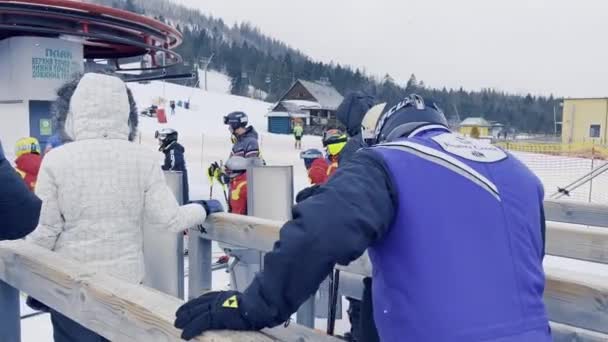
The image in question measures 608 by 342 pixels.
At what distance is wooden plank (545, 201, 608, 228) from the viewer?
15.6 feet

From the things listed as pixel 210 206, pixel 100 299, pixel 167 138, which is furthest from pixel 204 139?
pixel 100 299

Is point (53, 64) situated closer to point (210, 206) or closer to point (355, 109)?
point (355, 109)

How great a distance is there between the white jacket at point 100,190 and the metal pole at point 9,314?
0.98 ft

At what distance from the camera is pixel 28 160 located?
639 centimetres

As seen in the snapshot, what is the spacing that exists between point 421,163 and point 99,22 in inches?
284

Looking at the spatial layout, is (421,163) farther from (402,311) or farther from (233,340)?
(233,340)

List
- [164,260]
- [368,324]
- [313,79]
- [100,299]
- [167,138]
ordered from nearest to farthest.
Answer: [100,299] < [368,324] < [164,260] < [167,138] < [313,79]

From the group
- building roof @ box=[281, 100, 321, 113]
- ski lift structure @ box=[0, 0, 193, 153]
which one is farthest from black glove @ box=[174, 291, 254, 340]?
building roof @ box=[281, 100, 321, 113]

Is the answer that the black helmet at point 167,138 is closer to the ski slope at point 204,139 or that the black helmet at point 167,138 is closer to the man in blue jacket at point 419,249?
the ski slope at point 204,139

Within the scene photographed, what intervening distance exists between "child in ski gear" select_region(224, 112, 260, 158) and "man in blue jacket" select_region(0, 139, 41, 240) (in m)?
4.69

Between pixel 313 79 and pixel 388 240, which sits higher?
pixel 313 79

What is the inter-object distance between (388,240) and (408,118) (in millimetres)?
434

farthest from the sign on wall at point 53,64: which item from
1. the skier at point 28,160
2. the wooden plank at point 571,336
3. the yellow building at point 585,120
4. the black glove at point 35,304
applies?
the yellow building at point 585,120

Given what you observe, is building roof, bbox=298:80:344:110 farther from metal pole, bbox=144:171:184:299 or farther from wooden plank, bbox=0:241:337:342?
wooden plank, bbox=0:241:337:342
